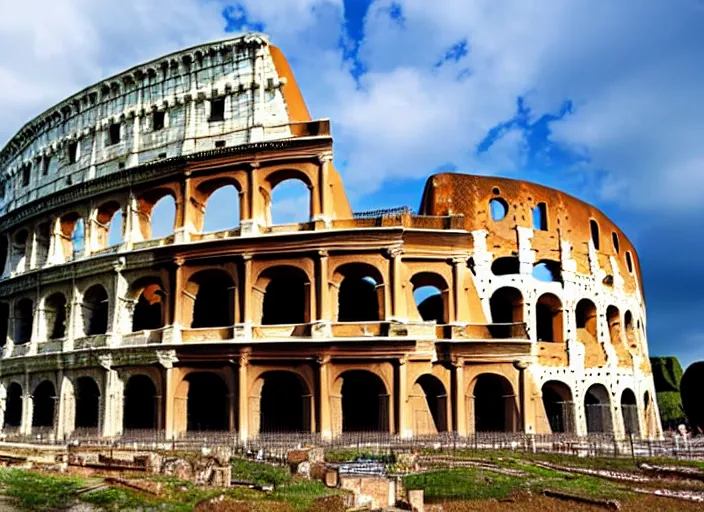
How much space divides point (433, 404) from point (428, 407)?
1821 mm

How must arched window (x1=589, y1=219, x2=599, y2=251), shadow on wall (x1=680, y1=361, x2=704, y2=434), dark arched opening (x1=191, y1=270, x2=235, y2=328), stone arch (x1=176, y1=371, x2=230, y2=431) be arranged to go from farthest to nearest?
shadow on wall (x1=680, y1=361, x2=704, y2=434) < arched window (x1=589, y1=219, x2=599, y2=251) < dark arched opening (x1=191, y1=270, x2=235, y2=328) < stone arch (x1=176, y1=371, x2=230, y2=431)

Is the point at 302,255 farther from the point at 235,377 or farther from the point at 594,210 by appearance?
the point at 594,210

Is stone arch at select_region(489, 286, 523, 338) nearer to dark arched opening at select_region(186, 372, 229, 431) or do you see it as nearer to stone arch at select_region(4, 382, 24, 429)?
dark arched opening at select_region(186, 372, 229, 431)

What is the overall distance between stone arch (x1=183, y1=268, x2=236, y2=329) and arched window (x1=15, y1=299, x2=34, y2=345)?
27.9 ft

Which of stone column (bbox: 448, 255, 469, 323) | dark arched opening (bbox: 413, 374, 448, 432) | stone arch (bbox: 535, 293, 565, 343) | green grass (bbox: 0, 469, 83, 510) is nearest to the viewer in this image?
green grass (bbox: 0, 469, 83, 510)

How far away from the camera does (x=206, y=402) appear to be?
91.2 feet

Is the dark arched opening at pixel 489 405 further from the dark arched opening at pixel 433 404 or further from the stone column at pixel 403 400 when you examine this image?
the stone column at pixel 403 400

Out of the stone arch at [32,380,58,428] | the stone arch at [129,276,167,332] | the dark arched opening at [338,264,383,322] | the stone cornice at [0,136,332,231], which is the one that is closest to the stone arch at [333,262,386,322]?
the dark arched opening at [338,264,383,322]

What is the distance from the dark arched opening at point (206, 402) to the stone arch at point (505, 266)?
11700 millimetres

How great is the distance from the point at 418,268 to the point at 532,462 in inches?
343

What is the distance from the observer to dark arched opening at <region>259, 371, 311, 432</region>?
2652 cm

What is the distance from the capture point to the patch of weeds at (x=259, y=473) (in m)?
15.1

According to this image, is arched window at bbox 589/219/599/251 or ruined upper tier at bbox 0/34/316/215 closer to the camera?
ruined upper tier at bbox 0/34/316/215

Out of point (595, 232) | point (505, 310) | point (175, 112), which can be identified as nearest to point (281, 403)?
point (505, 310)
